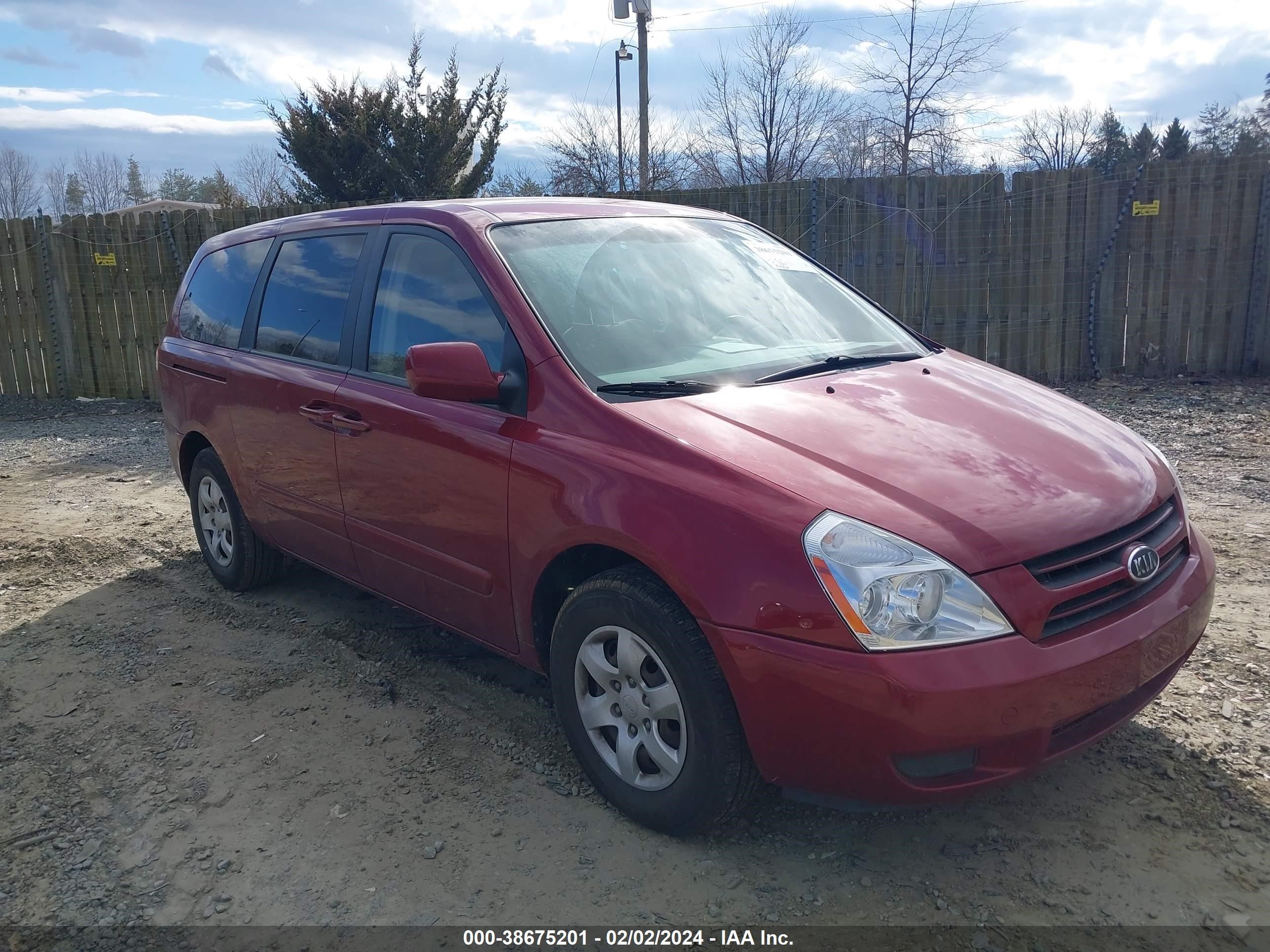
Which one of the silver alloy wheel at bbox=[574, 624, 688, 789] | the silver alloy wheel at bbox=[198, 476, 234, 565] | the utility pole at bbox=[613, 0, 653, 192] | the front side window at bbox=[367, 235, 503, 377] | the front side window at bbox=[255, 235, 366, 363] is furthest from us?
the utility pole at bbox=[613, 0, 653, 192]

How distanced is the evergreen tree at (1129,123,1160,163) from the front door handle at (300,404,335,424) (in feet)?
169

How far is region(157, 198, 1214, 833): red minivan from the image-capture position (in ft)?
7.75

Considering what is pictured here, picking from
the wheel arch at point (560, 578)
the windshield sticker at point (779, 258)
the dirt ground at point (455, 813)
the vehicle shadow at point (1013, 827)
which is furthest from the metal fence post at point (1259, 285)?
the wheel arch at point (560, 578)

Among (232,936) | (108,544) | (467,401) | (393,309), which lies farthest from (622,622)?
(108,544)

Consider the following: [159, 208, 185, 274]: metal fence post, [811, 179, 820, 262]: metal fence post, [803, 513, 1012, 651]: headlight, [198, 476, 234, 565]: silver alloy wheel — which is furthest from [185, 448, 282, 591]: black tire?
[159, 208, 185, 274]: metal fence post

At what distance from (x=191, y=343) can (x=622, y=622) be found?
3.58 meters

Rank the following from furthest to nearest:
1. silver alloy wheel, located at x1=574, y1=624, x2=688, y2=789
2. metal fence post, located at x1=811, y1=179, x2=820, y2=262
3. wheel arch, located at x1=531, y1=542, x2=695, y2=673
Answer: metal fence post, located at x1=811, y1=179, x2=820, y2=262
wheel arch, located at x1=531, y1=542, x2=695, y2=673
silver alloy wheel, located at x1=574, y1=624, x2=688, y2=789

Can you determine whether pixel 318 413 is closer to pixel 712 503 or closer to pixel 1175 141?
pixel 712 503

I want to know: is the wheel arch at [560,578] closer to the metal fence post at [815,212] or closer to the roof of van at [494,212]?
the roof of van at [494,212]

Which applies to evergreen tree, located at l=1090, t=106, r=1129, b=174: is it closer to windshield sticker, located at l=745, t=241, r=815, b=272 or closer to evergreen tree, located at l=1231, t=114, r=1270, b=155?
evergreen tree, located at l=1231, t=114, r=1270, b=155

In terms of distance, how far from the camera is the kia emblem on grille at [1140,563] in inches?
102

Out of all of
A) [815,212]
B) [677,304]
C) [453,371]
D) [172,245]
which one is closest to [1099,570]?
[677,304]

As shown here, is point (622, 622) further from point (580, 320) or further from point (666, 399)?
point (580, 320)

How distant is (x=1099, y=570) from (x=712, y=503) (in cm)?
106
